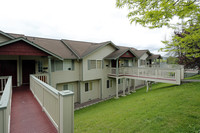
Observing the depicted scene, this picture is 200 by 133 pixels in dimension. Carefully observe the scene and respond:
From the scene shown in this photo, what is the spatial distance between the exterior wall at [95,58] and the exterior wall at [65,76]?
0.98 m

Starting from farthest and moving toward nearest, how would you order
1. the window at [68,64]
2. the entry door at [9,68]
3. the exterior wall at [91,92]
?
the exterior wall at [91,92] → the window at [68,64] → the entry door at [9,68]

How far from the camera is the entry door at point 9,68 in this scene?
848 centimetres

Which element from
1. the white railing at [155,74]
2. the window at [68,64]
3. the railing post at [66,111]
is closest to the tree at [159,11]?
the railing post at [66,111]

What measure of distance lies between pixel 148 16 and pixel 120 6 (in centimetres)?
131

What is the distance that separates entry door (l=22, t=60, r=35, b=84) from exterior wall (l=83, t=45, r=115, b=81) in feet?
18.0

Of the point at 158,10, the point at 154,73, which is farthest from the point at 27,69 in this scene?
the point at 154,73

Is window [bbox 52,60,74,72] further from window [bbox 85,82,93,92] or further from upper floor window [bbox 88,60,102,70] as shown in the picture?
window [bbox 85,82,93,92]

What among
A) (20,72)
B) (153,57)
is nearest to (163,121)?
(20,72)

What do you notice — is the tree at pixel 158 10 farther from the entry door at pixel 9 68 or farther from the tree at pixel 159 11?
the entry door at pixel 9 68

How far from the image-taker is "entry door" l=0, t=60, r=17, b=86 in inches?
334

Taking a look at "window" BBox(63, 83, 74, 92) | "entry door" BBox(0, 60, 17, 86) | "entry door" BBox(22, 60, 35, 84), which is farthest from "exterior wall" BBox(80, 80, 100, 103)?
"entry door" BBox(0, 60, 17, 86)

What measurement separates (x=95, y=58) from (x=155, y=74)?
302 inches

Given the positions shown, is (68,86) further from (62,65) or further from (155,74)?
(155,74)

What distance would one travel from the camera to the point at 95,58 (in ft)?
45.3
